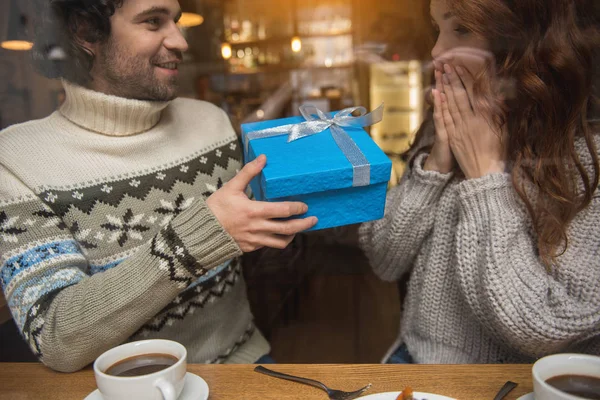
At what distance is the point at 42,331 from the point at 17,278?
0.31 ft

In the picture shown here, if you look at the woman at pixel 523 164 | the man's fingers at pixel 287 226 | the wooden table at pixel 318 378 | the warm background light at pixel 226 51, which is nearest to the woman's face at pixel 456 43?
the woman at pixel 523 164

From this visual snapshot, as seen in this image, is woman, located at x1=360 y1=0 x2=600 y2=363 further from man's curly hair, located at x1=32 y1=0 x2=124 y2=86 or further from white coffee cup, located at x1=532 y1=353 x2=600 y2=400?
man's curly hair, located at x1=32 y1=0 x2=124 y2=86

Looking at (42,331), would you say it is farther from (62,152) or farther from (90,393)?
(62,152)

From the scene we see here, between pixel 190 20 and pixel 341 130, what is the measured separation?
0.50 meters

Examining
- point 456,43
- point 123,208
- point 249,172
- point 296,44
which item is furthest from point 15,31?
point 456,43

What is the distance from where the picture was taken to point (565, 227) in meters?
0.81

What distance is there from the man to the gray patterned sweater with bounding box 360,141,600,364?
282 millimetres

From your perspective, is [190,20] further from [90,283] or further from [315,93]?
[90,283]

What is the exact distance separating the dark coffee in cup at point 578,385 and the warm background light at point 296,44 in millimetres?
846

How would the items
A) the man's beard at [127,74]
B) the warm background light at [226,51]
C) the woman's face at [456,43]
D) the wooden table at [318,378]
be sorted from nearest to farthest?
the wooden table at [318,378]
the woman's face at [456,43]
the man's beard at [127,74]
the warm background light at [226,51]

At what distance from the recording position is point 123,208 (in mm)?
939

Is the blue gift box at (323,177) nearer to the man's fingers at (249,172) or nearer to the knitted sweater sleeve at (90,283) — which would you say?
the man's fingers at (249,172)

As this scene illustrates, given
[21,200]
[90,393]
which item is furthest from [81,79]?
[90,393]

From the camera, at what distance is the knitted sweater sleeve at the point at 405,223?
37.9 inches
